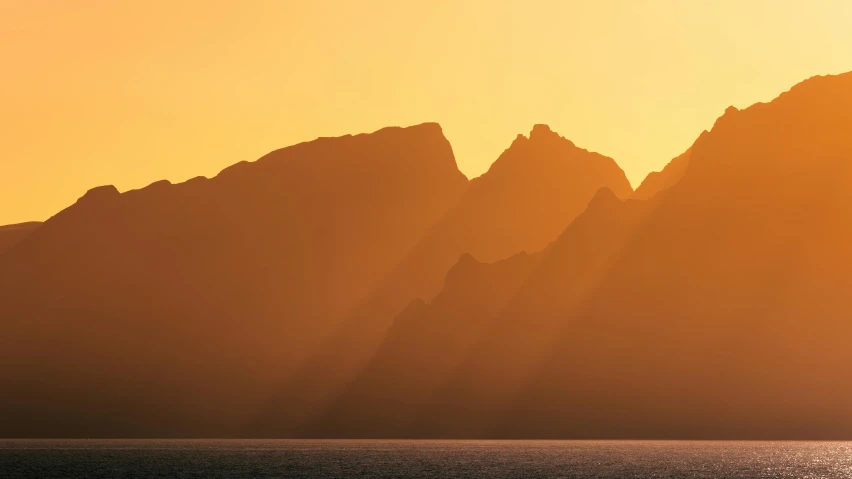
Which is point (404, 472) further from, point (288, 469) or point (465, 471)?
point (288, 469)

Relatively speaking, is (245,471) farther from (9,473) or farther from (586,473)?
(586,473)

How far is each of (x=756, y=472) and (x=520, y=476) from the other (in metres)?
40.6

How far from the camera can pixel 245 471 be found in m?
187

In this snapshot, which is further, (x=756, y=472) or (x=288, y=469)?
(x=288, y=469)

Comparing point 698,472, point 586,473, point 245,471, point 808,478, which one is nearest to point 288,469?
point 245,471

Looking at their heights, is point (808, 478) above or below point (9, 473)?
below

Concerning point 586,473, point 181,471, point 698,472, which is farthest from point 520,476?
point 181,471

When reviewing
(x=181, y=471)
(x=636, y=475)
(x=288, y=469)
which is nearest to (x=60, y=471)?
(x=181, y=471)

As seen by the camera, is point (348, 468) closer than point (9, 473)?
No

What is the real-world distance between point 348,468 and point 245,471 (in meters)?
18.9

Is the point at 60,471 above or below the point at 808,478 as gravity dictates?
above

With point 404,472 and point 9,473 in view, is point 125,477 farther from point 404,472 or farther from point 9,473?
point 404,472

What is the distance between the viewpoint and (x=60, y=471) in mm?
183375

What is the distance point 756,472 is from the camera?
591 ft
